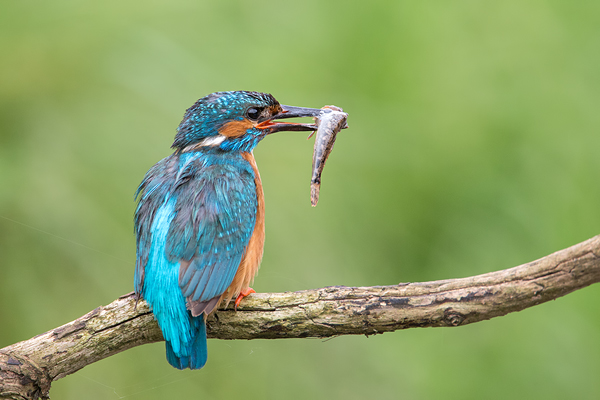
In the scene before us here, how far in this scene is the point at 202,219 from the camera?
2.33 m

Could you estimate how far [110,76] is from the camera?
3859 millimetres

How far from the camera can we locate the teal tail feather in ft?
7.01

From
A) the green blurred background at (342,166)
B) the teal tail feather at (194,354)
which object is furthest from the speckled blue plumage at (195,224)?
the green blurred background at (342,166)

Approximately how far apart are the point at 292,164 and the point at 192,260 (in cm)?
179

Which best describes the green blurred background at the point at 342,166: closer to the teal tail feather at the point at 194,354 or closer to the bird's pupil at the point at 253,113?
the bird's pupil at the point at 253,113

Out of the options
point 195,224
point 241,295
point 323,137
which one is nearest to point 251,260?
point 241,295

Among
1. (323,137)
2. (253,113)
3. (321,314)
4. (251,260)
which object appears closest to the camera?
(321,314)

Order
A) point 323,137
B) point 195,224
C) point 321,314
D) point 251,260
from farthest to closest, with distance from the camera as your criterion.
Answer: point 323,137 < point 251,260 < point 195,224 < point 321,314

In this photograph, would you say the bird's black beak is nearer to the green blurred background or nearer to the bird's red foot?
the bird's red foot

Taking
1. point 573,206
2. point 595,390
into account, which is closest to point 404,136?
point 573,206

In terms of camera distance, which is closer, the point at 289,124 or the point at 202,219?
the point at 202,219

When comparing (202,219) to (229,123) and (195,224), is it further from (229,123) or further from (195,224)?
(229,123)

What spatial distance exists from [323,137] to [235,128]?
0.42m

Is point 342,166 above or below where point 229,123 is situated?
above
